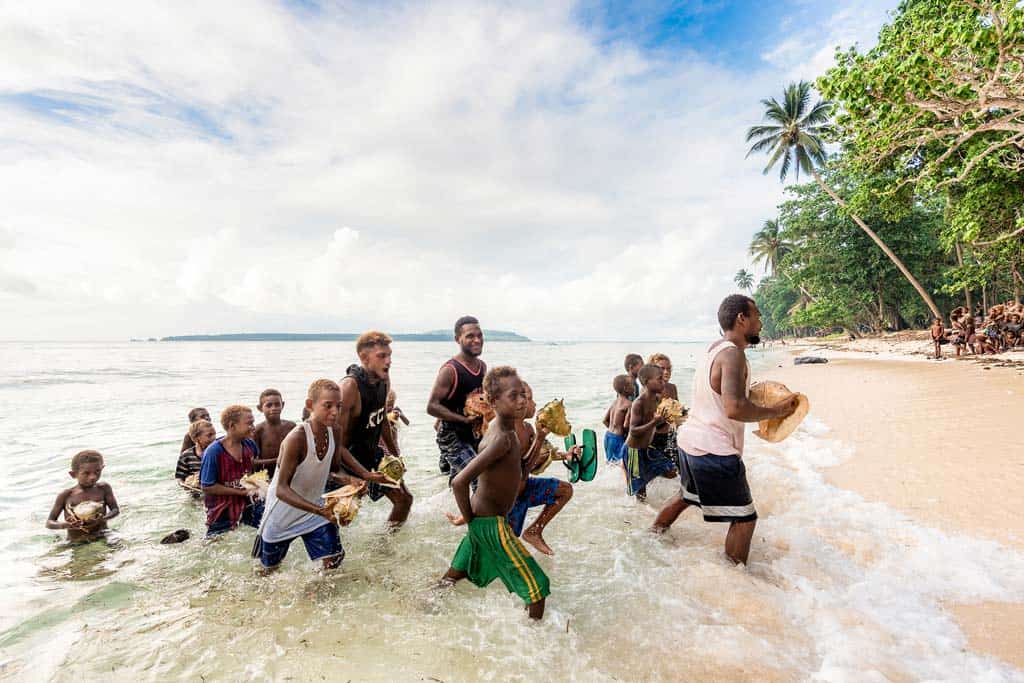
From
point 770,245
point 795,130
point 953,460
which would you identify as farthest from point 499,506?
point 770,245

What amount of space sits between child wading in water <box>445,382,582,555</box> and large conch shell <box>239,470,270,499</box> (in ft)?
6.21

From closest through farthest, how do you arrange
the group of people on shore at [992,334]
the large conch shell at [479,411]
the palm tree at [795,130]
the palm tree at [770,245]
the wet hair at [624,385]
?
1. the large conch shell at [479,411]
2. the wet hair at [624,385]
3. the group of people on shore at [992,334]
4. the palm tree at [795,130]
5. the palm tree at [770,245]

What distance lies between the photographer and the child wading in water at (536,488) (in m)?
3.72

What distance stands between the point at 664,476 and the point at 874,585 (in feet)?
7.44

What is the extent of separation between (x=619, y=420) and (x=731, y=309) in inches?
114

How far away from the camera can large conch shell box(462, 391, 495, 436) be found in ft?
12.8

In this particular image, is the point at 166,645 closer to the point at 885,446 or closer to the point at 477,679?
the point at 477,679

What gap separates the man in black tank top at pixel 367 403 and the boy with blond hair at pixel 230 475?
3.30 feet

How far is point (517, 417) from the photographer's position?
3.26 m

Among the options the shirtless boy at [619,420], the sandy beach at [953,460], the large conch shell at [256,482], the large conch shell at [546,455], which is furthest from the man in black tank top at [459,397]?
the sandy beach at [953,460]

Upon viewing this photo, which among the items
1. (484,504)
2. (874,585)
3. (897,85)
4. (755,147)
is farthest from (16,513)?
(755,147)

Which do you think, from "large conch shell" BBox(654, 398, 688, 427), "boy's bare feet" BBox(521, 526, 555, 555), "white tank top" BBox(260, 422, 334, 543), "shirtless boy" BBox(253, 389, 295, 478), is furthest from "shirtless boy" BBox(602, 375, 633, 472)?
"shirtless boy" BBox(253, 389, 295, 478)

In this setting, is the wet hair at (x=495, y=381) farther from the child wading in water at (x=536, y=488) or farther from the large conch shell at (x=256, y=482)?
the large conch shell at (x=256, y=482)

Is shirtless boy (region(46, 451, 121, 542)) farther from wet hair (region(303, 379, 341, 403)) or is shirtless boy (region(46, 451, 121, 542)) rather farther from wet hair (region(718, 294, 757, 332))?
wet hair (region(718, 294, 757, 332))
